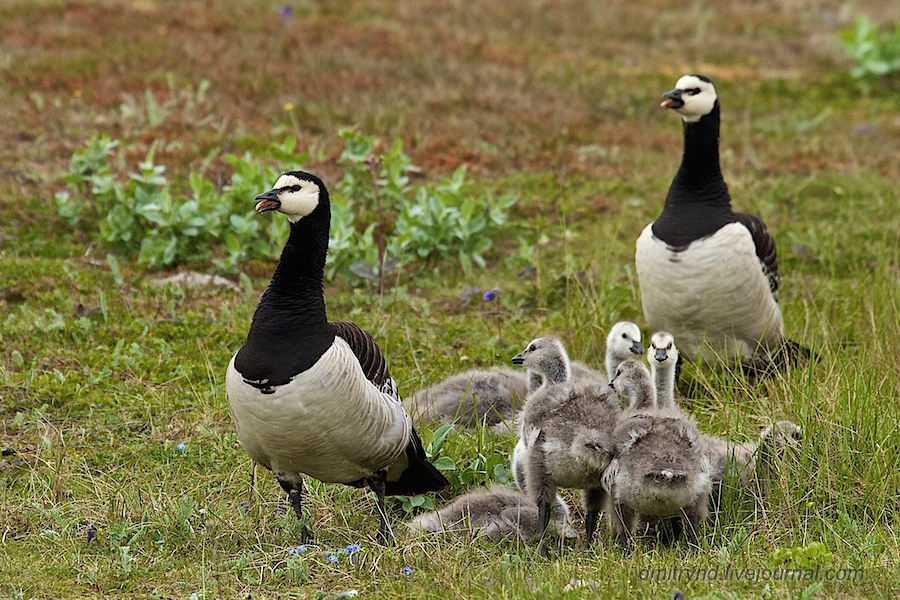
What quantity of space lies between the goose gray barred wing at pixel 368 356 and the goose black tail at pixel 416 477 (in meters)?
0.33

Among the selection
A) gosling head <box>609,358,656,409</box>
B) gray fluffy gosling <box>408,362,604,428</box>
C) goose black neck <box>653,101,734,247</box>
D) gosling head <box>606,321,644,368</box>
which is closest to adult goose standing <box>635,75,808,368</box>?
goose black neck <box>653,101,734,247</box>

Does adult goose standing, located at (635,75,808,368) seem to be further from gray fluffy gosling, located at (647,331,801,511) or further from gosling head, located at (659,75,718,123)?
gray fluffy gosling, located at (647,331,801,511)

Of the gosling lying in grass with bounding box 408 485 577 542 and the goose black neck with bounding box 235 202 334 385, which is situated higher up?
the goose black neck with bounding box 235 202 334 385

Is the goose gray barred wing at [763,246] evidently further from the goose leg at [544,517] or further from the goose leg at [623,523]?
the goose leg at [544,517]

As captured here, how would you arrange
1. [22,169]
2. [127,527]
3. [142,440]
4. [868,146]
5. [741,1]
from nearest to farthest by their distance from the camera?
1. [127,527]
2. [142,440]
3. [22,169]
4. [868,146]
5. [741,1]

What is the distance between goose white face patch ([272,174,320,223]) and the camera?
245 inches

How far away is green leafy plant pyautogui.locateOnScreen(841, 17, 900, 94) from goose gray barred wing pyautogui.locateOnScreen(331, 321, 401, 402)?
13257mm

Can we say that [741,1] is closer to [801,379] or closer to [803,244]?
[803,244]

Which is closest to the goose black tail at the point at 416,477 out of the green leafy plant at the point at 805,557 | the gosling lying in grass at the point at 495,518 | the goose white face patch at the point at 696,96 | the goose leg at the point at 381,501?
the goose leg at the point at 381,501

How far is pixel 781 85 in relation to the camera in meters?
17.5

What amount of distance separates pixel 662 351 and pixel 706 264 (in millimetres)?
1222

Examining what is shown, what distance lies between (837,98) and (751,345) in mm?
9759

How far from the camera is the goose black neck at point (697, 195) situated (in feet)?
27.3

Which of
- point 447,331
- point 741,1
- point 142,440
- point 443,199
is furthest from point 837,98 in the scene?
point 142,440
